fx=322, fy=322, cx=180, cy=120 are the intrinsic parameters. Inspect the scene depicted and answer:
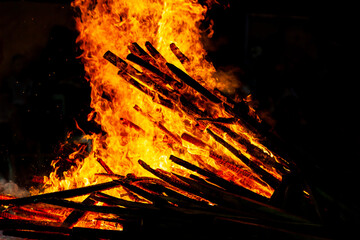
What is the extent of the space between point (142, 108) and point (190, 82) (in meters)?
1.05

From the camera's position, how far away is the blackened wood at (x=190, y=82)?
3.05 m

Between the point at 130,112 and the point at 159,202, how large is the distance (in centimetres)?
197

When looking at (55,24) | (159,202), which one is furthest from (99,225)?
(55,24)

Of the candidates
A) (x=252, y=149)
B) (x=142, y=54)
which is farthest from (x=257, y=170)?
(x=142, y=54)

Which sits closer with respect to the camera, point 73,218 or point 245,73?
point 73,218

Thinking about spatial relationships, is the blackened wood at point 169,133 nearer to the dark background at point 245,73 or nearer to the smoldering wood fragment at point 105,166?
the smoldering wood fragment at point 105,166

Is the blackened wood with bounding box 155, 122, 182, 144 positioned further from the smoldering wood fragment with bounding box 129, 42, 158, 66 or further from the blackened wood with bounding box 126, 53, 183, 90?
the smoldering wood fragment with bounding box 129, 42, 158, 66

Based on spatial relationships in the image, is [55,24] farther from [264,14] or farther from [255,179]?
[255,179]

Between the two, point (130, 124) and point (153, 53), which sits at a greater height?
point (153, 53)

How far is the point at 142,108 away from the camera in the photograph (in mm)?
3975

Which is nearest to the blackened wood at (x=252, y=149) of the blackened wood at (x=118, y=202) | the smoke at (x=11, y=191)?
the blackened wood at (x=118, y=202)

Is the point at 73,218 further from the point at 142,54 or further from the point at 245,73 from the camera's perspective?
the point at 245,73

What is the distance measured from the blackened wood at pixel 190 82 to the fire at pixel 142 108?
0.34 ft

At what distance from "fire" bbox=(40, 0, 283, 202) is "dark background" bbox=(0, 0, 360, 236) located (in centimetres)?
284
